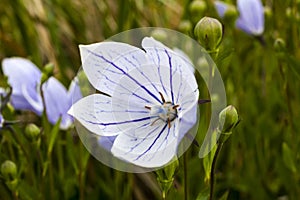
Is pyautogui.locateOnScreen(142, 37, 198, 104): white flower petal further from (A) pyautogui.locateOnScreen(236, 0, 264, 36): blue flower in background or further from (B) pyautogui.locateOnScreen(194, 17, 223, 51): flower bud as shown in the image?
(A) pyautogui.locateOnScreen(236, 0, 264, 36): blue flower in background

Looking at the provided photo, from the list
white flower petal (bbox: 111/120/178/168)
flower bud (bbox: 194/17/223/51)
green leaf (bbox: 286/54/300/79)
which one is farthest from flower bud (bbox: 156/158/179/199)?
green leaf (bbox: 286/54/300/79)

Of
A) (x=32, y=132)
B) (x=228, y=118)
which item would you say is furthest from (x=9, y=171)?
(x=228, y=118)

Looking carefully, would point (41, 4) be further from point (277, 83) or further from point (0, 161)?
point (0, 161)

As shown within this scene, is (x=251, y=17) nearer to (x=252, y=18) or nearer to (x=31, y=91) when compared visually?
(x=252, y=18)

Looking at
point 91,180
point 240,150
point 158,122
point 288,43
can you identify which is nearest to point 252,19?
point 288,43

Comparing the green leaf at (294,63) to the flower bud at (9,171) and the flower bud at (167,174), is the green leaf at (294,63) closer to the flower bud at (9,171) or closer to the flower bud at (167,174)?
the flower bud at (167,174)

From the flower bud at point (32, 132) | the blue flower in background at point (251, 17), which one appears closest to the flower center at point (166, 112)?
the flower bud at point (32, 132)

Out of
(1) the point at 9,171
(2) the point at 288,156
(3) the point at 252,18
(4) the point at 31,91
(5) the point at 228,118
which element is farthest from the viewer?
(3) the point at 252,18
